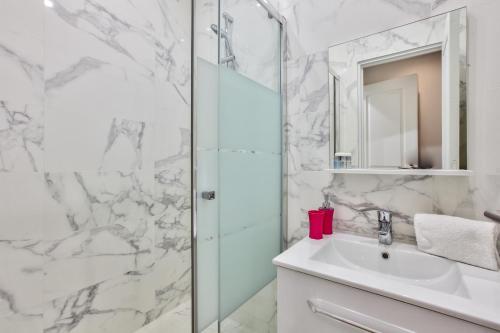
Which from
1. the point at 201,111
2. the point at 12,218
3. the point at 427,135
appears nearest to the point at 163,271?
the point at 12,218

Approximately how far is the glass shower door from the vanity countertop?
0.26 m

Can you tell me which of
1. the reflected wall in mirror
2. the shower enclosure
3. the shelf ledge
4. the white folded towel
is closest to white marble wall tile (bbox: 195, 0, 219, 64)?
the shower enclosure

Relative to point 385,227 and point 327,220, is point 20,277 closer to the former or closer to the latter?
point 327,220

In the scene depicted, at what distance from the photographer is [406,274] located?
964 mm

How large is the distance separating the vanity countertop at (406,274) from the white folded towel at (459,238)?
3cm

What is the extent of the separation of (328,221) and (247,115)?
2.11ft

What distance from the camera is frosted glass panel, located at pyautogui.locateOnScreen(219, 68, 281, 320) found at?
1.02 metres

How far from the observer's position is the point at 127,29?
1345 millimetres

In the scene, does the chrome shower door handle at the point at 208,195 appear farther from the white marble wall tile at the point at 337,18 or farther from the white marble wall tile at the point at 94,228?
the white marble wall tile at the point at 337,18

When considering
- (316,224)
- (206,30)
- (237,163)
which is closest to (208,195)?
(237,163)

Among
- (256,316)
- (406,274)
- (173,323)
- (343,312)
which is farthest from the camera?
(173,323)

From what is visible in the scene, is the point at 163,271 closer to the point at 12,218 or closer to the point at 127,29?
the point at 12,218

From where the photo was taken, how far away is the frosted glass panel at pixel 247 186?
3.36 ft

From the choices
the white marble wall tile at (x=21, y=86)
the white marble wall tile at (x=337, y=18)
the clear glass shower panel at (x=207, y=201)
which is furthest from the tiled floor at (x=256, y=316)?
the white marble wall tile at (x=337, y=18)
